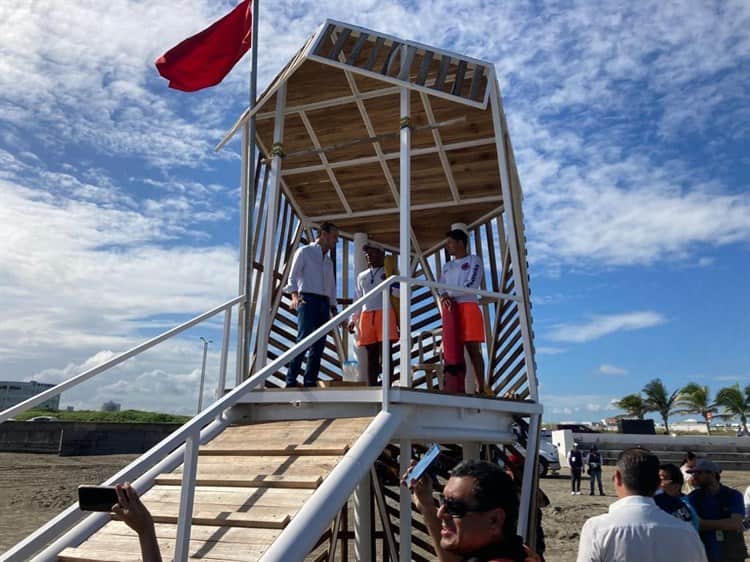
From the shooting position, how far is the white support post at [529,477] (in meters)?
5.75

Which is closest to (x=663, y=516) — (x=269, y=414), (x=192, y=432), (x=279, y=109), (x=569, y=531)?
(x=192, y=432)

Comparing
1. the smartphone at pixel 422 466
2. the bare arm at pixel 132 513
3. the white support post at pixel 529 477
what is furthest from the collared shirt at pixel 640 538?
the white support post at pixel 529 477

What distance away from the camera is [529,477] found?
593 cm

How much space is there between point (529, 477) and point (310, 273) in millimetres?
3110

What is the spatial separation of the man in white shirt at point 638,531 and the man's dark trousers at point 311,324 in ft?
11.7

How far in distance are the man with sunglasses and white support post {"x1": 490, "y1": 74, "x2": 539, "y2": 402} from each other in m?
4.71

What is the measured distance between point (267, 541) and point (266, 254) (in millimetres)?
4109

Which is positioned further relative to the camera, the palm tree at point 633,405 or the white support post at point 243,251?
the palm tree at point 633,405

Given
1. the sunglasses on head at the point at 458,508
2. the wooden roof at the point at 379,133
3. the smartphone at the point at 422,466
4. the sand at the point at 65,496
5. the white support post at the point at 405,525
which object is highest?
the wooden roof at the point at 379,133

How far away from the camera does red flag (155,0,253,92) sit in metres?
7.11

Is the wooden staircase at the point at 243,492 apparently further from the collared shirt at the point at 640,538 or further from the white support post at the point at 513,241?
the white support post at the point at 513,241

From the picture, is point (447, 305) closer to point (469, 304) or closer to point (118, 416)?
point (469, 304)

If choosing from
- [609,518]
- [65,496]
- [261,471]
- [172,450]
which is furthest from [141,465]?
[65,496]

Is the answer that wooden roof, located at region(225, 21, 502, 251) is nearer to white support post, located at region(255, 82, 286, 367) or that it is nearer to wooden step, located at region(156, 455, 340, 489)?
white support post, located at region(255, 82, 286, 367)
